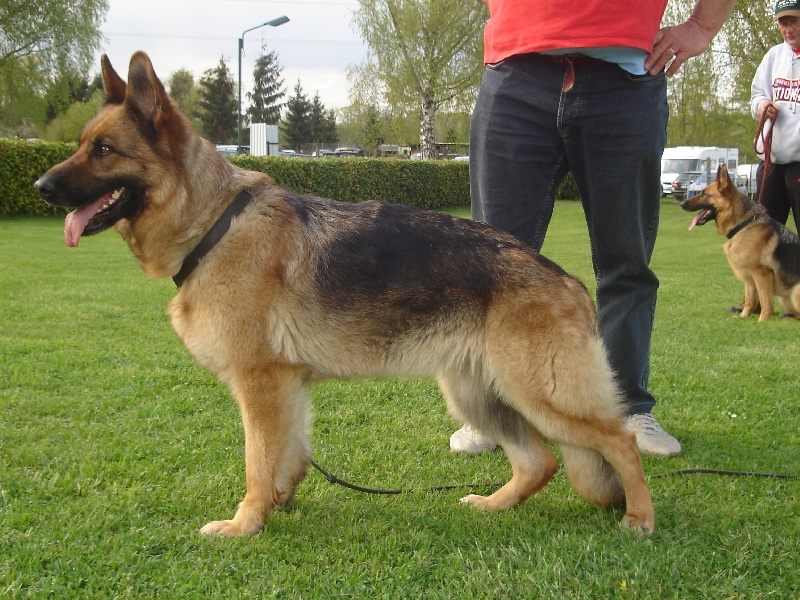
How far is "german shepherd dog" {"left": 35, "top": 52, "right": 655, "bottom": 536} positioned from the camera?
2.79m

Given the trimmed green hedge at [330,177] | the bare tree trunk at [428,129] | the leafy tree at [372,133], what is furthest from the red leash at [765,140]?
the leafy tree at [372,133]

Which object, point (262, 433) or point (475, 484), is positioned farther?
point (475, 484)

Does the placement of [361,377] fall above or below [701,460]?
above

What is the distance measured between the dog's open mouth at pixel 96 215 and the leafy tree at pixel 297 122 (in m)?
68.0

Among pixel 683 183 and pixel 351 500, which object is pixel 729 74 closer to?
pixel 683 183

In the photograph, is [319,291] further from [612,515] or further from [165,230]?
[612,515]

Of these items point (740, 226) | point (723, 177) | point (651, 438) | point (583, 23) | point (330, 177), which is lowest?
point (651, 438)

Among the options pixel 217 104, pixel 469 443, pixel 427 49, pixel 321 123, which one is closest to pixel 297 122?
pixel 321 123

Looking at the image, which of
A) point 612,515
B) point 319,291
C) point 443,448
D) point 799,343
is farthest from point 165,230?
point 799,343

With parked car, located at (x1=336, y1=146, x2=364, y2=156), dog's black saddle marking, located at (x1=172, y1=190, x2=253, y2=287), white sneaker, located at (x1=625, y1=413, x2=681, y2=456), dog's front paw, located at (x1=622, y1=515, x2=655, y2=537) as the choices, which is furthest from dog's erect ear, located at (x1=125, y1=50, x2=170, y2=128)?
parked car, located at (x1=336, y1=146, x2=364, y2=156)

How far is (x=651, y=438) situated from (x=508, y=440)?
3.49 feet

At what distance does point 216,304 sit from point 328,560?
44.2 inches

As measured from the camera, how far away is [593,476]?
9.64 feet

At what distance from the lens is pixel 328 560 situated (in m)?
2.63
